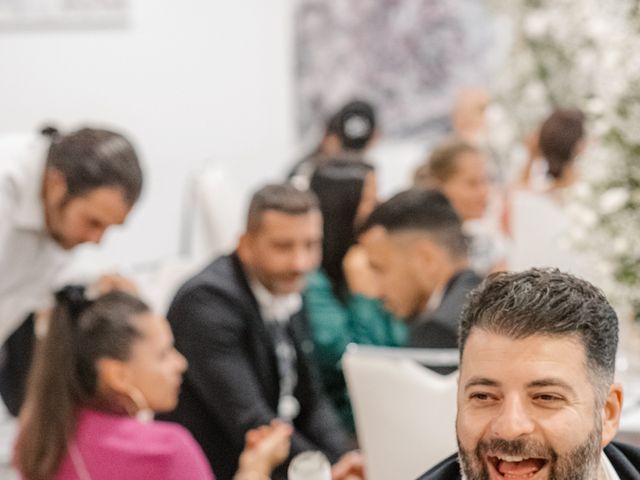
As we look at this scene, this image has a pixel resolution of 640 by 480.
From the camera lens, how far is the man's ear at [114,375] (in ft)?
9.84

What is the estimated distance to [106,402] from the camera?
3.00 meters

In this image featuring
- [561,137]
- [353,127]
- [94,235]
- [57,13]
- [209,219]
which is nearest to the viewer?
[94,235]

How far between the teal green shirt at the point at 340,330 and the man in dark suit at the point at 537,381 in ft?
7.13

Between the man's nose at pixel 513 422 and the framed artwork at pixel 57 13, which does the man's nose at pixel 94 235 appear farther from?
the framed artwork at pixel 57 13

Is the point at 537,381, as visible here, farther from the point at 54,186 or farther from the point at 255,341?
the point at 54,186

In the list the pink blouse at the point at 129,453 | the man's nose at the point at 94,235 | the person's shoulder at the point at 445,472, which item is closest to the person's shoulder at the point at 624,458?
Answer: the person's shoulder at the point at 445,472

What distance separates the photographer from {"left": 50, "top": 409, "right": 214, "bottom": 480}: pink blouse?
281 centimetres

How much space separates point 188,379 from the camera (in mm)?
3527

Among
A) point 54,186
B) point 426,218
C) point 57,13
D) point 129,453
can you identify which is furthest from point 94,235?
point 57,13

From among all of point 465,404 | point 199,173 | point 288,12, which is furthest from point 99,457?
point 288,12

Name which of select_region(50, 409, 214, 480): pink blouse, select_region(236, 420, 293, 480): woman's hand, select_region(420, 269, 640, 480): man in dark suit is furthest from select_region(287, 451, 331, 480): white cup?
select_region(236, 420, 293, 480): woman's hand

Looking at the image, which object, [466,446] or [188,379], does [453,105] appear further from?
[466,446]

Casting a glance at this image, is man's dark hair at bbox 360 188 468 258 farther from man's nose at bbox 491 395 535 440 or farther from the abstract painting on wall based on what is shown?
the abstract painting on wall

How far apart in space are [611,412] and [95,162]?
2021 millimetres
